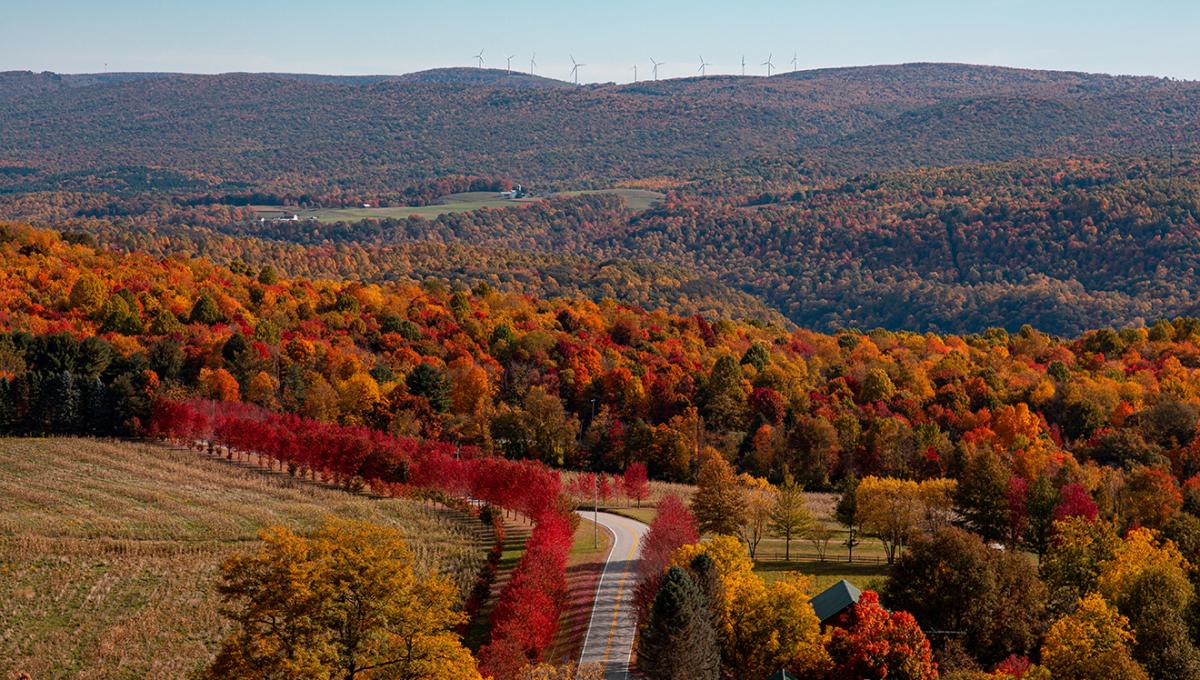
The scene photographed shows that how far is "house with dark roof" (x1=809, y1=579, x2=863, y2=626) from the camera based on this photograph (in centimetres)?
5116

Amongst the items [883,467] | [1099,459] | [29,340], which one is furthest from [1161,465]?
[29,340]

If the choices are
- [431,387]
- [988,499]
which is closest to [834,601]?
[988,499]

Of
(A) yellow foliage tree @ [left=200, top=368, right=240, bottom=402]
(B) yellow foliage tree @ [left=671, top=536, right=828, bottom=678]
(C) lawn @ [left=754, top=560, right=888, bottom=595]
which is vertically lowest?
(C) lawn @ [left=754, top=560, right=888, bottom=595]

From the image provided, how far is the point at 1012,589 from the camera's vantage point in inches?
2074

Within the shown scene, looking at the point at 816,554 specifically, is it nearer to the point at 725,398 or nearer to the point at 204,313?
the point at 725,398

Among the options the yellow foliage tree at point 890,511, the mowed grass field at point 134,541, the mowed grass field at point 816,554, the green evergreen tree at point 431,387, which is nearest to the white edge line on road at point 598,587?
the mowed grass field at point 816,554

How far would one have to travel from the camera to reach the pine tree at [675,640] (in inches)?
1827

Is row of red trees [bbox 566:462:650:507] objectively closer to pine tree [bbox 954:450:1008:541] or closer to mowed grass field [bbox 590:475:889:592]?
mowed grass field [bbox 590:475:889:592]

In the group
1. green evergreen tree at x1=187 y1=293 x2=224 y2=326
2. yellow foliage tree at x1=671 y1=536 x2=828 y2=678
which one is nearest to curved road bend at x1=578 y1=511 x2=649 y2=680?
yellow foliage tree at x1=671 y1=536 x2=828 y2=678

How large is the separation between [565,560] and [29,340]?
175ft

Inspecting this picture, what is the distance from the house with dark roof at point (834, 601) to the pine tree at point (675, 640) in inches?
236

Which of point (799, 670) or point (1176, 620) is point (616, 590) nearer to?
point (799, 670)

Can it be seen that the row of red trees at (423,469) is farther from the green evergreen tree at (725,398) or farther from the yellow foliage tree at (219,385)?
the green evergreen tree at (725,398)

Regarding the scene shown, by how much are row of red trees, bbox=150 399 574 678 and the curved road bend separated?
5.70 ft
